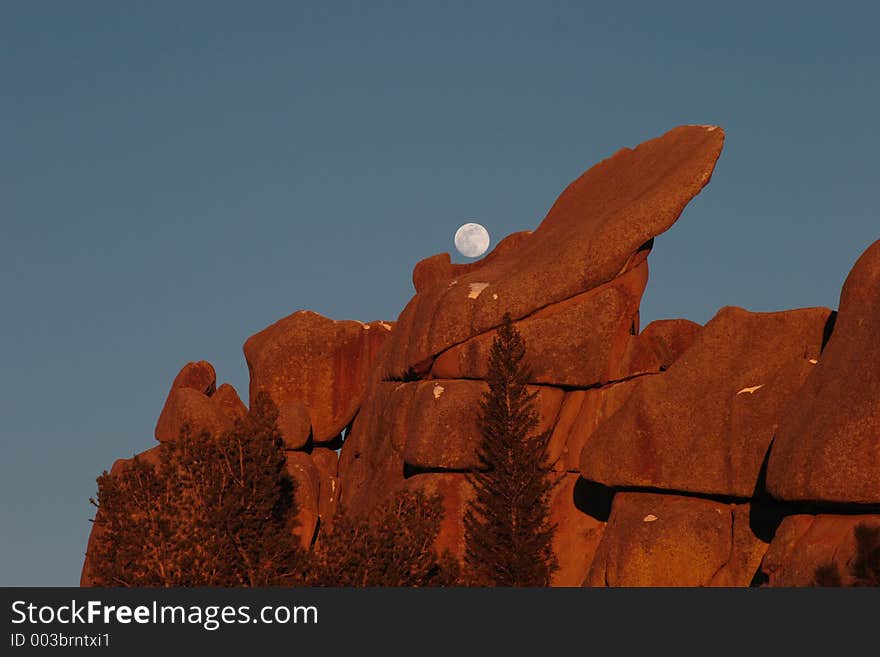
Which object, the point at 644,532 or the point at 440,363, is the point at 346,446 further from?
the point at 644,532

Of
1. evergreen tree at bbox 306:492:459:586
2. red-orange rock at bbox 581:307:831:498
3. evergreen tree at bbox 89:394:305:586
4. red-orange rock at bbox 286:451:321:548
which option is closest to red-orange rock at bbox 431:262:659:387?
red-orange rock at bbox 581:307:831:498

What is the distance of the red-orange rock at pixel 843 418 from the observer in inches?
1719

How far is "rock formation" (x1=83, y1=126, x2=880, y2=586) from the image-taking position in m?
46.5

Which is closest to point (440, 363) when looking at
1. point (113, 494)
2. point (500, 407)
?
point (500, 407)

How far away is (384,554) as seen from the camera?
47.0 m

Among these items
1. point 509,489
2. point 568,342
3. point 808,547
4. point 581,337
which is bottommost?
point 808,547

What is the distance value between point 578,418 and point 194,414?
19.2 meters

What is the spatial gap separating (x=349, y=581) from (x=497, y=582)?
1202 centimetres

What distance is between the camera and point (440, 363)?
62.1 meters

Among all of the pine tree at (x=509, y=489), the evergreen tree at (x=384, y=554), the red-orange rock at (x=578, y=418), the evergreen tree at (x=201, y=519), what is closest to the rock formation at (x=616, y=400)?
the red-orange rock at (x=578, y=418)

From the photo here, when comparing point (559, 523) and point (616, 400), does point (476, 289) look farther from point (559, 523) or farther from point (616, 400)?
point (559, 523)

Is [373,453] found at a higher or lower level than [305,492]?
higher

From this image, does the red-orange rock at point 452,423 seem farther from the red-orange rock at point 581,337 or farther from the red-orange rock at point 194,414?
the red-orange rock at point 194,414

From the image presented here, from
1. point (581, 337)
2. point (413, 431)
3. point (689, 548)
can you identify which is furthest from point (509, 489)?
point (689, 548)
